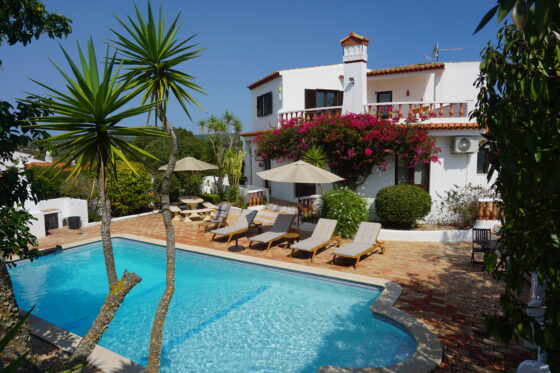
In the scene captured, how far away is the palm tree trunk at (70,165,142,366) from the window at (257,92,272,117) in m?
21.2

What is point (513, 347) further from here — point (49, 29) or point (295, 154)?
point (295, 154)

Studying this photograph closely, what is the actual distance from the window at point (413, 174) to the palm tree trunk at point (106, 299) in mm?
14731

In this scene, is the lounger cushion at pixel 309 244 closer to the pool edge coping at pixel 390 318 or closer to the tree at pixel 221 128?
the pool edge coping at pixel 390 318

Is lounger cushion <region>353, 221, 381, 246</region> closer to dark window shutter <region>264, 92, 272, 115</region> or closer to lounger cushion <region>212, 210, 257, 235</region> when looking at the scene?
lounger cushion <region>212, 210, 257, 235</region>

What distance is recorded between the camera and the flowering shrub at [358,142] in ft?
51.2

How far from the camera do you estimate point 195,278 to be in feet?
36.7

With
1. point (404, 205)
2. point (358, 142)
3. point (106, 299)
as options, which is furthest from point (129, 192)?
point (106, 299)

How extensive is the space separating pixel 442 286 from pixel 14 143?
9.34m

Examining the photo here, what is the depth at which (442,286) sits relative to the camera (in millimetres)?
9023

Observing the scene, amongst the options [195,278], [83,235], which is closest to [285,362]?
[195,278]

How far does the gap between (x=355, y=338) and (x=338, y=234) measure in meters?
6.77

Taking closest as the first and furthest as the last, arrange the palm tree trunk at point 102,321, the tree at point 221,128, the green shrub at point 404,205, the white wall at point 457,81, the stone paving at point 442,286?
the palm tree trunk at point 102,321
the stone paving at point 442,286
the green shrub at point 404,205
the white wall at point 457,81
the tree at point 221,128

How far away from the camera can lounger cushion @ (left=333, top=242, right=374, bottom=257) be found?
35.1ft

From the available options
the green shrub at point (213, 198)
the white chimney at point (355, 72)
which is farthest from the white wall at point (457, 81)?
the green shrub at point (213, 198)
